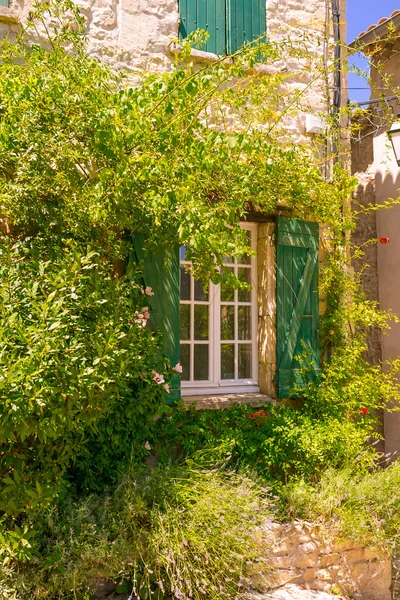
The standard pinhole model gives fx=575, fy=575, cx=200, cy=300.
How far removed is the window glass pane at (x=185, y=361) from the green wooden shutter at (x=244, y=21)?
9.09 ft

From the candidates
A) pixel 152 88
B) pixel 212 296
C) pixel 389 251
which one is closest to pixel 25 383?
pixel 152 88

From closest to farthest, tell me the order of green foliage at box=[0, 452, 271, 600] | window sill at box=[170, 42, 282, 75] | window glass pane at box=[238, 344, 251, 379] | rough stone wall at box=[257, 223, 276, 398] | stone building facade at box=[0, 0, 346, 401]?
green foliage at box=[0, 452, 271, 600] < stone building facade at box=[0, 0, 346, 401] < window sill at box=[170, 42, 282, 75] < rough stone wall at box=[257, 223, 276, 398] < window glass pane at box=[238, 344, 251, 379]

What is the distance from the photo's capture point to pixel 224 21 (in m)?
5.41

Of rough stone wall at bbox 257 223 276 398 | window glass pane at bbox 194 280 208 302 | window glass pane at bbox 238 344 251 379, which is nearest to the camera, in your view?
window glass pane at bbox 194 280 208 302

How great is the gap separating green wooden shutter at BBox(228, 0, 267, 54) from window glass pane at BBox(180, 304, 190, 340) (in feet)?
7.91

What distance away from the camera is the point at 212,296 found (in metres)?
5.40

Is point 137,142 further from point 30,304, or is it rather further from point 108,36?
point 108,36

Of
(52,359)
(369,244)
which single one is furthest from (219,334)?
(369,244)

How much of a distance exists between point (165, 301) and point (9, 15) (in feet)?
8.40

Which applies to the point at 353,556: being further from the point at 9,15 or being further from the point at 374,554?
the point at 9,15

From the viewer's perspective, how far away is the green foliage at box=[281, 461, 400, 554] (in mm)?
4312

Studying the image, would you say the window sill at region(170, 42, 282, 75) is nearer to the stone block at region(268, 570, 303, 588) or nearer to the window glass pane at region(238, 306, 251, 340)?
the window glass pane at region(238, 306, 251, 340)

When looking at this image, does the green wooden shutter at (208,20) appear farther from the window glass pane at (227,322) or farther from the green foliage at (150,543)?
the green foliage at (150,543)

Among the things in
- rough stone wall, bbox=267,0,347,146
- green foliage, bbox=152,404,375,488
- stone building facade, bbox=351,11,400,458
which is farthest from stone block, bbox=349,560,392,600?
rough stone wall, bbox=267,0,347,146
